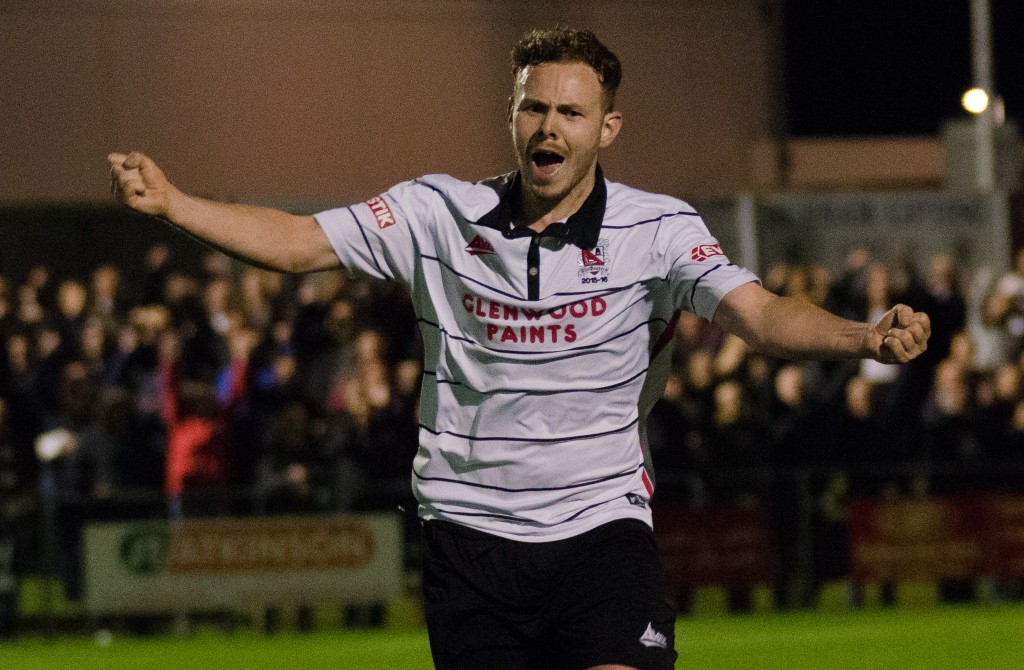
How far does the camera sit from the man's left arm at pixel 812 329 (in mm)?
3881

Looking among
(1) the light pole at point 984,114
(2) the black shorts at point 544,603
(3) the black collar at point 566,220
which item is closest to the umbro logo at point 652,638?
(2) the black shorts at point 544,603

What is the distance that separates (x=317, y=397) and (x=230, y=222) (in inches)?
365

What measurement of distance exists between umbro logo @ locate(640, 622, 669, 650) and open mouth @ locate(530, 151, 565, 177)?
44.6 inches

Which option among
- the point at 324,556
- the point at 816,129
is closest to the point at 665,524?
the point at 324,556

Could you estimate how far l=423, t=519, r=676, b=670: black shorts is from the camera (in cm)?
423

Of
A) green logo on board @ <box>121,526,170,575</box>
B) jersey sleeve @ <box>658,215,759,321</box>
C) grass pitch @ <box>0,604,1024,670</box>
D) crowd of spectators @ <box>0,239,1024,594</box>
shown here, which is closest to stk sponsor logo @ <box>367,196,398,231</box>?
jersey sleeve @ <box>658,215,759,321</box>

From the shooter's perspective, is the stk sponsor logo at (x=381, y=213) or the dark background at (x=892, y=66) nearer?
the stk sponsor logo at (x=381, y=213)

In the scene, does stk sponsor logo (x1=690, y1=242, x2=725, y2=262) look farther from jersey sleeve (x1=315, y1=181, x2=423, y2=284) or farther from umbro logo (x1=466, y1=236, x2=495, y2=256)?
jersey sleeve (x1=315, y1=181, x2=423, y2=284)

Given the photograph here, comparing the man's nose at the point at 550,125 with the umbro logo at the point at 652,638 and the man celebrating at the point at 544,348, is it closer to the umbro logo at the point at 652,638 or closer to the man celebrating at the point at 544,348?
the man celebrating at the point at 544,348

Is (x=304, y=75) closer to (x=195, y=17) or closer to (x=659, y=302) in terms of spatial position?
(x=195, y=17)

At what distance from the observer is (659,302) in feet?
14.6

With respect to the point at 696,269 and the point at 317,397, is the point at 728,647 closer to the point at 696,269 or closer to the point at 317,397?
the point at 317,397

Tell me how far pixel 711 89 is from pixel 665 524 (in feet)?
33.6

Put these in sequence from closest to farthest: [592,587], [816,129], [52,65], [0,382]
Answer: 1. [592,587]
2. [0,382]
3. [52,65]
4. [816,129]
